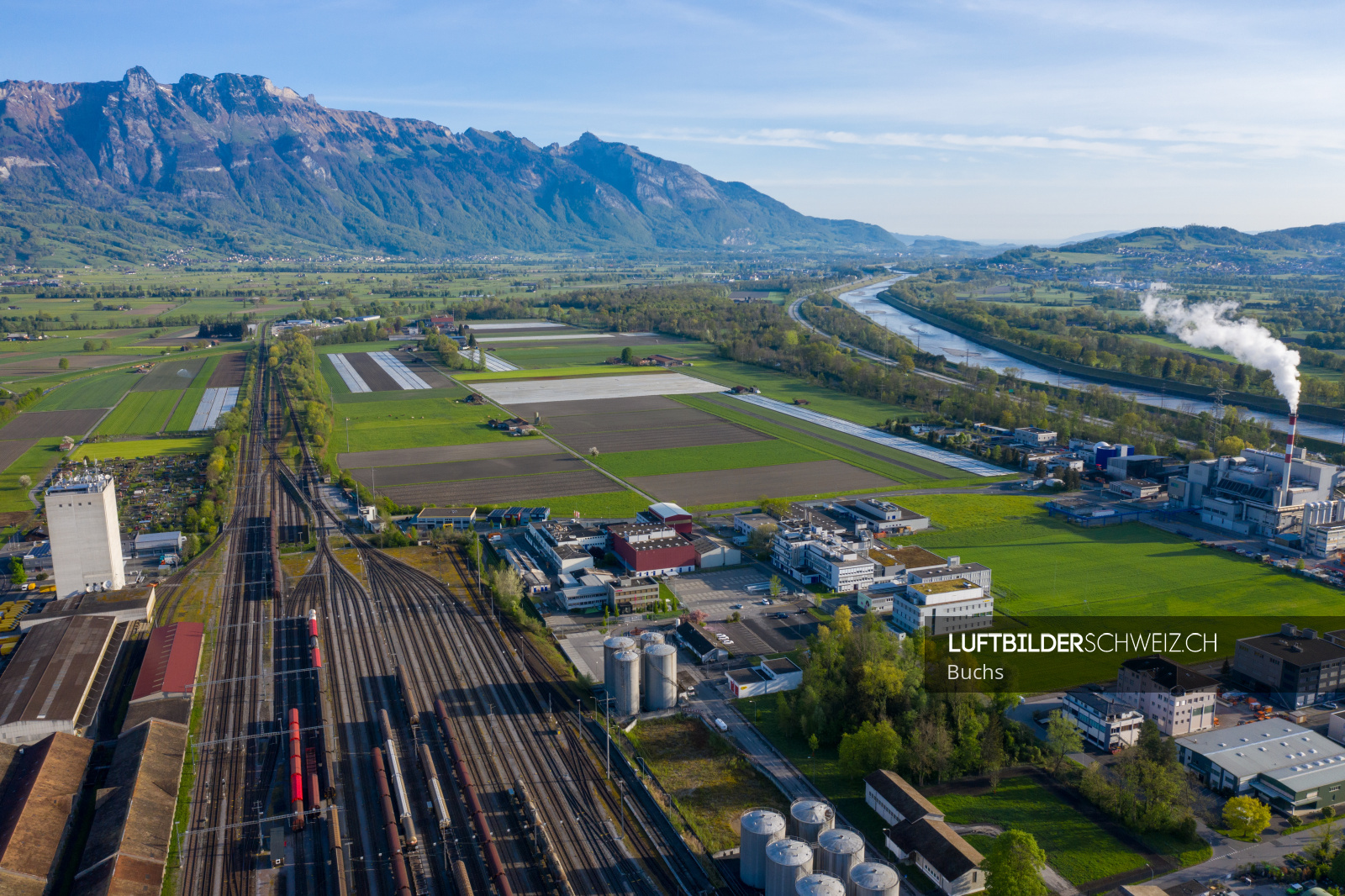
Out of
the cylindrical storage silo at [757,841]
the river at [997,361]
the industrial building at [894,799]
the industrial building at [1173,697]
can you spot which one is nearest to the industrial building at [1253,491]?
the industrial building at [1173,697]

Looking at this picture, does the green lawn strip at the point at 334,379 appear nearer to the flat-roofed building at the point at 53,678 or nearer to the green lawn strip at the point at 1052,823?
the flat-roofed building at the point at 53,678

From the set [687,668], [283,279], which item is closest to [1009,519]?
[687,668]

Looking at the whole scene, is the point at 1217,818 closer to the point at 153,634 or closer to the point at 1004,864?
the point at 1004,864

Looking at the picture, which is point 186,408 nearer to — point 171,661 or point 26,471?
point 26,471

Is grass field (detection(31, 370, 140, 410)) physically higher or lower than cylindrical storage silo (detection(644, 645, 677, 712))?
higher

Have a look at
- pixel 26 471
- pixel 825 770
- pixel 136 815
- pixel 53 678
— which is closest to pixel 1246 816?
pixel 825 770

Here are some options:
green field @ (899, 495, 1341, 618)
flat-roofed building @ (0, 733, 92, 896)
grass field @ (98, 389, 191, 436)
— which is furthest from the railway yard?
grass field @ (98, 389, 191, 436)

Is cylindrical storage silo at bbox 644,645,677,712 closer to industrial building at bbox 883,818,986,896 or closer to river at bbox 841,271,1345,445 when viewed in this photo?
industrial building at bbox 883,818,986,896
